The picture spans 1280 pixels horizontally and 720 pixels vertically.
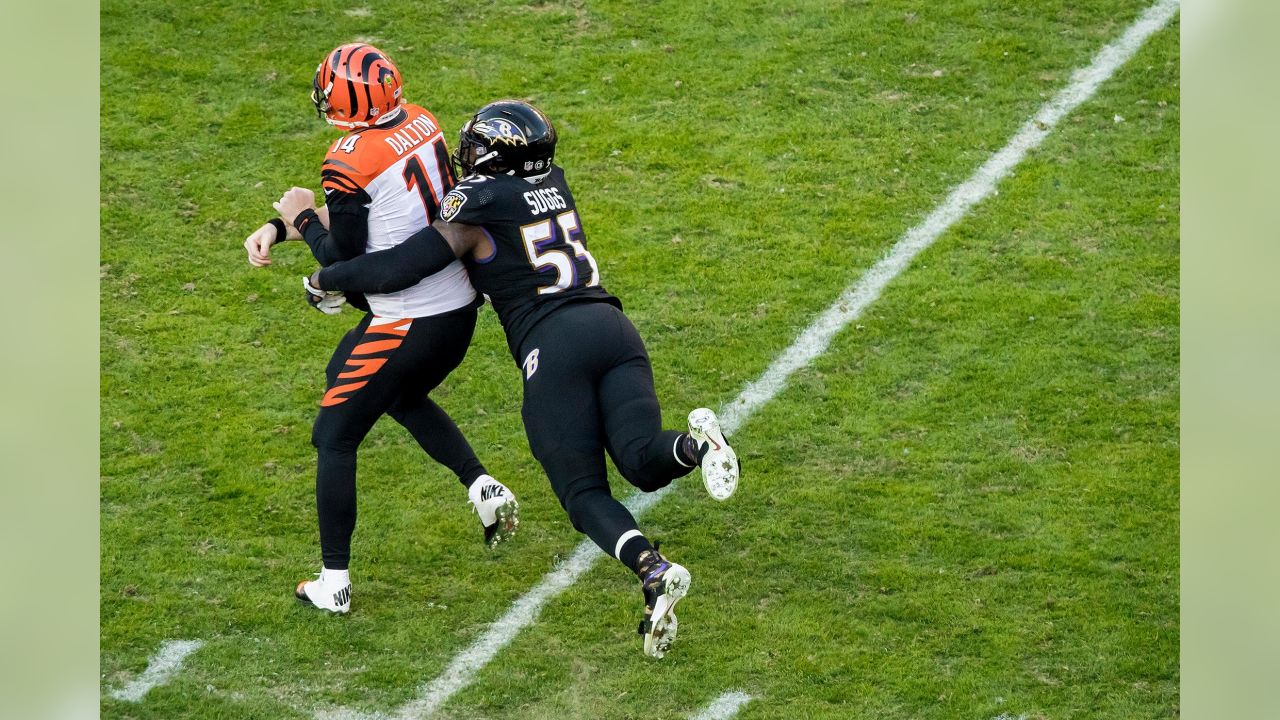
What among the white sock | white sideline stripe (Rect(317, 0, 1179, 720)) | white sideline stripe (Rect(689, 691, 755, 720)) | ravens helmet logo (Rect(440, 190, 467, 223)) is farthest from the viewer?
the white sock

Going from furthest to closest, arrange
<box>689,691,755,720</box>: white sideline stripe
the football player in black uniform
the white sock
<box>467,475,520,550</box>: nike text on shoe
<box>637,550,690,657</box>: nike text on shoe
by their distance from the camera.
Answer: <box>467,475,520,550</box>: nike text on shoe
the white sock
the football player in black uniform
<box>689,691,755,720</box>: white sideline stripe
<box>637,550,690,657</box>: nike text on shoe

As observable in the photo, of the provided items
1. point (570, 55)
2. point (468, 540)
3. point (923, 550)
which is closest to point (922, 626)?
point (923, 550)

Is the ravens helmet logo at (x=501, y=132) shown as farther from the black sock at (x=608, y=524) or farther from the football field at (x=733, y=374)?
the football field at (x=733, y=374)

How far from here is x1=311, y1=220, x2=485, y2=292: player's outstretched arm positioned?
5301mm

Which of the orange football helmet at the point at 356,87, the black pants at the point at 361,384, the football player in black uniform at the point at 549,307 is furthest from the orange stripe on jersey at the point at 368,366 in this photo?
the orange football helmet at the point at 356,87

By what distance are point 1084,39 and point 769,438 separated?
444 cm

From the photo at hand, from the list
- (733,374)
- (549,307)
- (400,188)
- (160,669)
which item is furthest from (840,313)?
(160,669)

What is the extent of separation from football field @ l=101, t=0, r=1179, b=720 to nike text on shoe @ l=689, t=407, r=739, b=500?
2.55ft

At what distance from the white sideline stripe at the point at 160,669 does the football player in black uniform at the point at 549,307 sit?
4.77 ft

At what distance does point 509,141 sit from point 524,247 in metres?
0.39

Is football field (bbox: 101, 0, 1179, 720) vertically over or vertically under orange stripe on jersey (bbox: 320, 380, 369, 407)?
under

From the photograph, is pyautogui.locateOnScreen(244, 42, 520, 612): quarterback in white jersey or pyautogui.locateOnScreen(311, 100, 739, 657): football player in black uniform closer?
pyautogui.locateOnScreen(311, 100, 739, 657): football player in black uniform

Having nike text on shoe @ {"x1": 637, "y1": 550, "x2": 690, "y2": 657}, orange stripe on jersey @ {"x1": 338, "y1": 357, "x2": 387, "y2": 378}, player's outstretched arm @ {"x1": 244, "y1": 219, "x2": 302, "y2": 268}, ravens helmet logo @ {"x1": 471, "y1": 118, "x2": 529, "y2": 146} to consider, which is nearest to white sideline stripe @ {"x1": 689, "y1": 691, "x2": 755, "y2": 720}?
nike text on shoe @ {"x1": 637, "y1": 550, "x2": 690, "y2": 657}

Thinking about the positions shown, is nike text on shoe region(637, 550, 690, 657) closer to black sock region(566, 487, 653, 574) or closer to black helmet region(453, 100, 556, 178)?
black sock region(566, 487, 653, 574)
